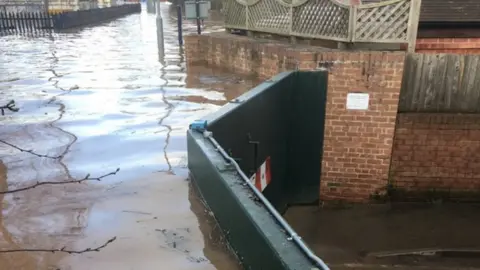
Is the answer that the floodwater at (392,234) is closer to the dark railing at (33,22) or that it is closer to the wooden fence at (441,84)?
the wooden fence at (441,84)

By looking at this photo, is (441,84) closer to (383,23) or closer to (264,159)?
(383,23)

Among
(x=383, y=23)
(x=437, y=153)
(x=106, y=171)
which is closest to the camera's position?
(x=106, y=171)

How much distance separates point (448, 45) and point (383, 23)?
5.83 feet

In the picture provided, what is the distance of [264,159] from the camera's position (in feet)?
19.0

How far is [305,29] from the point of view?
8031 mm

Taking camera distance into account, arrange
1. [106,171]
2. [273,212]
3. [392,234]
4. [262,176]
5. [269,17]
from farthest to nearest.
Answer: [269,17] < [392,234] < [262,176] < [106,171] < [273,212]

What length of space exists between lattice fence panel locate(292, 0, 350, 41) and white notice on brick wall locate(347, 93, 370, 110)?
4.04 ft

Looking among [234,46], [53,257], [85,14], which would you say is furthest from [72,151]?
[85,14]

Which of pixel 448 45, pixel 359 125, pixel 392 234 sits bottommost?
pixel 392 234

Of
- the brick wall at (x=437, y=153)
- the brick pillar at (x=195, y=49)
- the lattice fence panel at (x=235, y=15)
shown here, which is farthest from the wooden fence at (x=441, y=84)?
the brick pillar at (x=195, y=49)

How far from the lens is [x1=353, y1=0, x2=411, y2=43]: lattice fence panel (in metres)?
6.62

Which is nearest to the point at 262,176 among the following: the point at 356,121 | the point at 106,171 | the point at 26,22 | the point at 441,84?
the point at 356,121

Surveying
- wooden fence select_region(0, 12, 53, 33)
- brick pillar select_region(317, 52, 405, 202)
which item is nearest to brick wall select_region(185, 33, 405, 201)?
brick pillar select_region(317, 52, 405, 202)

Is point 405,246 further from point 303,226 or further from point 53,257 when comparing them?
point 53,257
